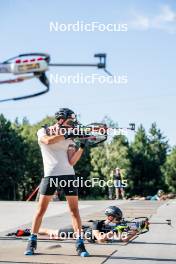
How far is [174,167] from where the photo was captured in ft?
277

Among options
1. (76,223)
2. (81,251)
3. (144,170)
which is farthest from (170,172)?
(81,251)

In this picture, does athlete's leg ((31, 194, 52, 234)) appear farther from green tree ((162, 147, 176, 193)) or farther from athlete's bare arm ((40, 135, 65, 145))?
green tree ((162, 147, 176, 193))

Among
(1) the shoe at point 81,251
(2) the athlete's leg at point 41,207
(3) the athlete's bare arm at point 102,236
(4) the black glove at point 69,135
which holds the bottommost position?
(1) the shoe at point 81,251

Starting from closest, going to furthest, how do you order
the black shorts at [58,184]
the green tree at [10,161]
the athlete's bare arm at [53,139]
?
the athlete's bare arm at [53,139] → the black shorts at [58,184] → the green tree at [10,161]

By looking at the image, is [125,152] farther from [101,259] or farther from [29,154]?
[101,259]

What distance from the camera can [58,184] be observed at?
6.33 meters

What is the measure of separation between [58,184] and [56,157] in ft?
1.15

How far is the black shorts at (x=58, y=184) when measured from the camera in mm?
6367

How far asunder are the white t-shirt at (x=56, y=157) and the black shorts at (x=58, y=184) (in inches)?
2.5

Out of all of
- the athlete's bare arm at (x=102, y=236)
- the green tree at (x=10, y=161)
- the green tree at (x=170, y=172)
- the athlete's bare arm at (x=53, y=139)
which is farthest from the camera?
the green tree at (x=170, y=172)

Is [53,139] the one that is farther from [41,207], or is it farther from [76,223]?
[76,223]

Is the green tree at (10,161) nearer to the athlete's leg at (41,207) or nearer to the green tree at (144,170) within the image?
the green tree at (144,170)

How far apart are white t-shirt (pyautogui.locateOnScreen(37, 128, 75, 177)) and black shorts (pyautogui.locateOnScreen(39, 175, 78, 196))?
0.21 feet

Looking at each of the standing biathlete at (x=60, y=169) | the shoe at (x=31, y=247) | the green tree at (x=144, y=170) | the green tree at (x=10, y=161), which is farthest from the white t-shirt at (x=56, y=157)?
the green tree at (x=144, y=170)
